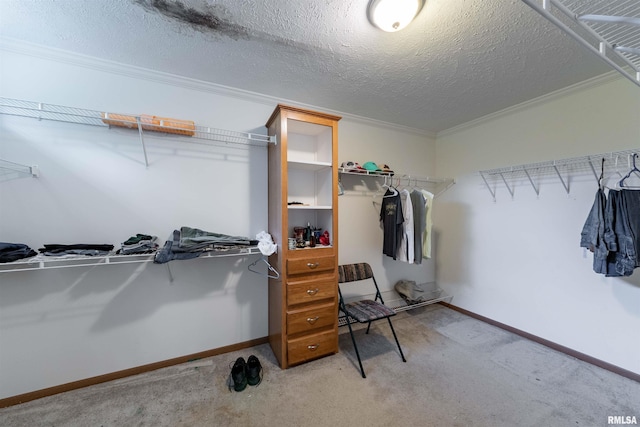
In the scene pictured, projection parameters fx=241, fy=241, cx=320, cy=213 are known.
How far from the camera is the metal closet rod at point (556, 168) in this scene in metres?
1.92

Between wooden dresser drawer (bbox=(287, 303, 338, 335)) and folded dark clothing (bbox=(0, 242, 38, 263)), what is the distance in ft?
5.64

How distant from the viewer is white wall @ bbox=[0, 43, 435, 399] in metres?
1.66

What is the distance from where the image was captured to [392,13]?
1365 millimetres

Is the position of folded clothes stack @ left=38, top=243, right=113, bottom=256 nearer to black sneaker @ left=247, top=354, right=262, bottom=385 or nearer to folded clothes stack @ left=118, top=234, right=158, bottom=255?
folded clothes stack @ left=118, top=234, right=158, bottom=255

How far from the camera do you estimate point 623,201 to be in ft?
5.82

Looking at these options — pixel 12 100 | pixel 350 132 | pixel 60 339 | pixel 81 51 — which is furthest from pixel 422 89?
pixel 60 339

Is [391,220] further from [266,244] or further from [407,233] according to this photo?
[266,244]

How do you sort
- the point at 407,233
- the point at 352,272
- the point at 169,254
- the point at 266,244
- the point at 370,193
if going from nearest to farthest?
the point at 169,254, the point at 266,244, the point at 352,272, the point at 407,233, the point at 370,193

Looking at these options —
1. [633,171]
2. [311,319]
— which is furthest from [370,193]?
[633,171]

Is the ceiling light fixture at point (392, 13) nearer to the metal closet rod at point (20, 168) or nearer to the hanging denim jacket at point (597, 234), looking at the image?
the hanging denim jacket at point (597, 234)

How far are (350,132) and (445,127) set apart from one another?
4.49ft

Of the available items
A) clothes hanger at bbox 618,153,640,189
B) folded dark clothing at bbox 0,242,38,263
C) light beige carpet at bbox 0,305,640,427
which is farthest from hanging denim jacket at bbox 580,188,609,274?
folded dark clothing at bbox 0,242,38,263

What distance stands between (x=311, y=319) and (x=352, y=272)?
2.18 ft

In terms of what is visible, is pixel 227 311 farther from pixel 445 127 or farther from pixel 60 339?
pixel 445 127
